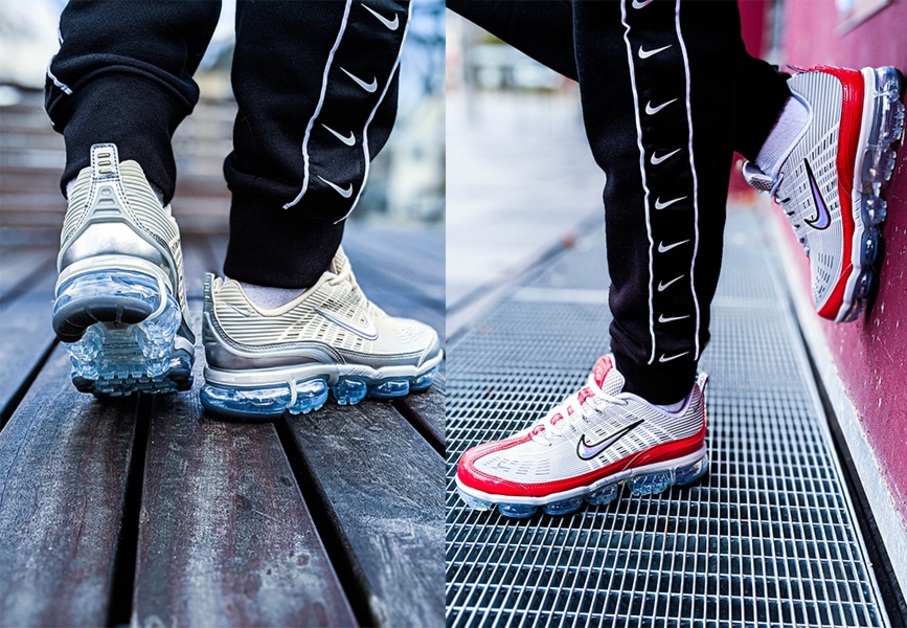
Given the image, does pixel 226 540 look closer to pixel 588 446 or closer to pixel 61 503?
pixel 61 503

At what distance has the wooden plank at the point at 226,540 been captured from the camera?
67cm

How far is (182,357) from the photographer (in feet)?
3.63

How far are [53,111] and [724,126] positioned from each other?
0.87m

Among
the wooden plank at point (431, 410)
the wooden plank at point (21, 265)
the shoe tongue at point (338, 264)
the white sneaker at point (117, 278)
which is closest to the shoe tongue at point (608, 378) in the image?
the wooden plank at point (431, 410)

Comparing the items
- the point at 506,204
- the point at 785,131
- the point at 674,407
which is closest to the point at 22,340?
the point at 674,407

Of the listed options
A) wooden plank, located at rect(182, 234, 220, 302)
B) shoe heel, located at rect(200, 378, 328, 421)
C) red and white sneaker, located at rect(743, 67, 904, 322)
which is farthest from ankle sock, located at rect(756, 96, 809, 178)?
wooden plank, located at rect(182, 234, 220, 302)

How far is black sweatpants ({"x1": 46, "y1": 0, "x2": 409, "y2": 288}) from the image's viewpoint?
101cm

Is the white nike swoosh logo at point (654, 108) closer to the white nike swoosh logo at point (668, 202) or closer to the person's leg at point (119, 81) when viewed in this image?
the white nike swoosh logo at point (668, 202)

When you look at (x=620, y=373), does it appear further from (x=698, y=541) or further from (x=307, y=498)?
(x=307, y=498)

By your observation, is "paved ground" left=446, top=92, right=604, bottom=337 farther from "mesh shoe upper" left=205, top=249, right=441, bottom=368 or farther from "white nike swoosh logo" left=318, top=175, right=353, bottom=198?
"white nike swoosh logo" left=318, top=175, right=353, bottom=198

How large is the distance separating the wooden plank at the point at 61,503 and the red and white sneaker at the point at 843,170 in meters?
0.95

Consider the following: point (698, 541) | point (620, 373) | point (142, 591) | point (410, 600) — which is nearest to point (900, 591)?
point (698, 541)

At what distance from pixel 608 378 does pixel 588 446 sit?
0.10 m

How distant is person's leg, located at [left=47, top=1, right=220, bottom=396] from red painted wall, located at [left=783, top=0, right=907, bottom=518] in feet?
2.88
